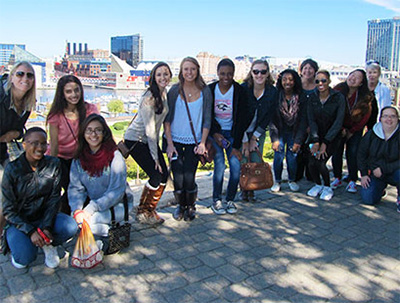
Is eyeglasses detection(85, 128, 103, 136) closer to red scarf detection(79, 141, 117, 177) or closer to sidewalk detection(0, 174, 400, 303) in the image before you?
red scarf detection(79, 141, 117, 177)

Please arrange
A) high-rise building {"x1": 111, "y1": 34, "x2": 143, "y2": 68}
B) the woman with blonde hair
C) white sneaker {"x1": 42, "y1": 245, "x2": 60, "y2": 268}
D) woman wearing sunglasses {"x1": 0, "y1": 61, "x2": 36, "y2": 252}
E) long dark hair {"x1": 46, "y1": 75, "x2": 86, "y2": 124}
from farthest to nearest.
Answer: high-rise building {"x1": 111, "y1": 34, "x2": 143, "y2": 68}
the woman with blonde hair
long dark hair {"x1": 46, "y1": 75, "x2": 86, "y2": 124}
woman wearing sunglasses {"x1": 0, "y1": 61, "x2": 36, "y2": 252}
white sneaker {"x1": 42, "y1": 245, "x2": 60, "y2": 268}

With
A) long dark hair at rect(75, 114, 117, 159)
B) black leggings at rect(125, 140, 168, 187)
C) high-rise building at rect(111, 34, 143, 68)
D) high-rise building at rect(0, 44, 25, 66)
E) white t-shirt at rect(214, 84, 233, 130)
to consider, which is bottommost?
black leggings at rect(125, 140, 168, 187)

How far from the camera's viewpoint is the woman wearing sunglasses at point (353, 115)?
472 centimetres

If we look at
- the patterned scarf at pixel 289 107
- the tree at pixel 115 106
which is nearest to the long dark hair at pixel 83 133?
the patterned scarf at pixel 289 107

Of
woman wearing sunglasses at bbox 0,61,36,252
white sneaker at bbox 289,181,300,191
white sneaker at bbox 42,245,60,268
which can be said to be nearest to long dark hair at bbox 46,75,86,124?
woman wearing sunglasses at bbox 0,61,36,252

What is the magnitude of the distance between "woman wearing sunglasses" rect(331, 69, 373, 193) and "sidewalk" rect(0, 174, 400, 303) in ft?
3.11

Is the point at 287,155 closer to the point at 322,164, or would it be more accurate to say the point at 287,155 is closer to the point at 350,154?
the point at 322,164

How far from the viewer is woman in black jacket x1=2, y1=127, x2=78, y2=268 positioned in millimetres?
2787

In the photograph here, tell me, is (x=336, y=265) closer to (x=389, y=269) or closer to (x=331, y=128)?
(x=389, y=269)

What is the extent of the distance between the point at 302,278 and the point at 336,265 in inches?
15.8

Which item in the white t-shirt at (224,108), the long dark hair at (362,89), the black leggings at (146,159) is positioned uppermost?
the long dark hair at (362,89)

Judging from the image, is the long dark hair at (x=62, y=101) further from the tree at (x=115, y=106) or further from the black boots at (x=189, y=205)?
the tree at (x=115, y=106)

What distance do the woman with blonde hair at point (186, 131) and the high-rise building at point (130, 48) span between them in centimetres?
15373

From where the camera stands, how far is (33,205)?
114 inches
